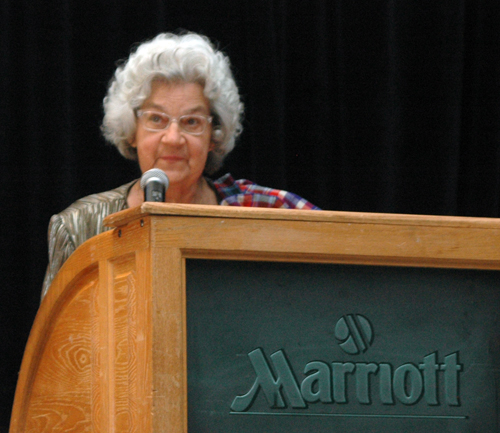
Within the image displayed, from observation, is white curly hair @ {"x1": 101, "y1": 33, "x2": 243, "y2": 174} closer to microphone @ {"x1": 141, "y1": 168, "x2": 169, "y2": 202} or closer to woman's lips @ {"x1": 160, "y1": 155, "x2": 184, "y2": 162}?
woman's lips @ {"x1": 160, "y1": 155, "x2": 184, "y2": 162}

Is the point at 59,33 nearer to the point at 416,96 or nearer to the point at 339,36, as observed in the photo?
the point at 339,36

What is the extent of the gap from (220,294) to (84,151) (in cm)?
137

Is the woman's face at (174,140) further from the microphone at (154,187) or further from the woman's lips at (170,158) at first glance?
the microphone at (154,187)

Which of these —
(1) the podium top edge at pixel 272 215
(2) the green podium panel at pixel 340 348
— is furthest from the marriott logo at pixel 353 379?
(1) the podium top edge at pixel 272 215

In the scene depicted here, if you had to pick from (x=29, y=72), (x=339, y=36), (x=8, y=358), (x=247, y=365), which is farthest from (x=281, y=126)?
(x=247, y=365)

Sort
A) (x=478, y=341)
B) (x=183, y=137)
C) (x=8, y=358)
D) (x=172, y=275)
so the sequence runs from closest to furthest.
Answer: (x=172, y=275)
(x=478, y=341)
(x=183, y=137)
(x=8, y=358)

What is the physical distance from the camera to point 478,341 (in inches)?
47.2

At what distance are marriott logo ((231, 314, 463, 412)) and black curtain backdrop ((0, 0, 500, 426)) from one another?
4.39 feet

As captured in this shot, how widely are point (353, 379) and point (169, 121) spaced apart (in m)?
0.97

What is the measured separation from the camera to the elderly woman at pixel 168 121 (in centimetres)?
193

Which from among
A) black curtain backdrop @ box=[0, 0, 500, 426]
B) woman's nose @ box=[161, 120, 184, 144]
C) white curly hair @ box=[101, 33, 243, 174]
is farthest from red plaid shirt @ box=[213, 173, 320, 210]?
black curtain backdrop @ box=[0, 0, 500, 426]

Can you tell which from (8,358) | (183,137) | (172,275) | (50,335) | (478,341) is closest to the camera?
(172,275)

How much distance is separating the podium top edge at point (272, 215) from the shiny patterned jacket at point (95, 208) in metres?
0.72

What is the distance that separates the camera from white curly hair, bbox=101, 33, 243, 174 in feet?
6.40
